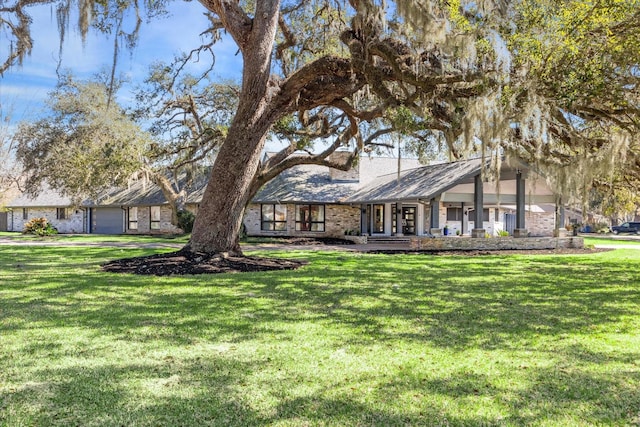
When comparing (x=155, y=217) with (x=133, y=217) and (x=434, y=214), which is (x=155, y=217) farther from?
(x=434, y=214)

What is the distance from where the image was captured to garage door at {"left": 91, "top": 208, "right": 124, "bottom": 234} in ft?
109

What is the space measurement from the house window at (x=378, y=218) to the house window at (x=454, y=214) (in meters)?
3.76

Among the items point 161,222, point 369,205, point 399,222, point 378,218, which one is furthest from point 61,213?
point 399,222

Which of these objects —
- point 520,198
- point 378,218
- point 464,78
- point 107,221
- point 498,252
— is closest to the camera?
point 464,78

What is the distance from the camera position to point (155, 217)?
31.3 metres

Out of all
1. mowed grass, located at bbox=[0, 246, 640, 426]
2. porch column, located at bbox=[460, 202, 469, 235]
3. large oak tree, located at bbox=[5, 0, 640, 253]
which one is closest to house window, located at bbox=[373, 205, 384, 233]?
porch column, located at bbox=[460, 202, 469, 235]

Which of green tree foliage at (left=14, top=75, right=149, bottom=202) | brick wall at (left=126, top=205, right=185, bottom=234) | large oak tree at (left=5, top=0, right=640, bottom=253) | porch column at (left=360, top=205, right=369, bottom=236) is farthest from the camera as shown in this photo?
brick wall at (left=126, top=205, right=185, bottom=234)

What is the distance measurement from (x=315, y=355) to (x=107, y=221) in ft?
109

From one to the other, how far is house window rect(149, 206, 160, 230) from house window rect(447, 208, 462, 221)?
18.3 meters

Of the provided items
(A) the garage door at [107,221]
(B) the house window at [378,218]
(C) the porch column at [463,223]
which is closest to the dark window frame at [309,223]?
(B) the house window at [378,218]

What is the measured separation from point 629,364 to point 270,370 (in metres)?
2.99

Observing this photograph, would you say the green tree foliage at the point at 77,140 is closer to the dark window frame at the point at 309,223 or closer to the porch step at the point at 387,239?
the dark window frame at the point at 309,223

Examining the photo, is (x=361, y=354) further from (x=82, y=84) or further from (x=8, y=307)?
(x=82, y=84)

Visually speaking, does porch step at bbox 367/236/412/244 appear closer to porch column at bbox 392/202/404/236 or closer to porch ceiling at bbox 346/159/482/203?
porch column at bbox 392/202/404/236
